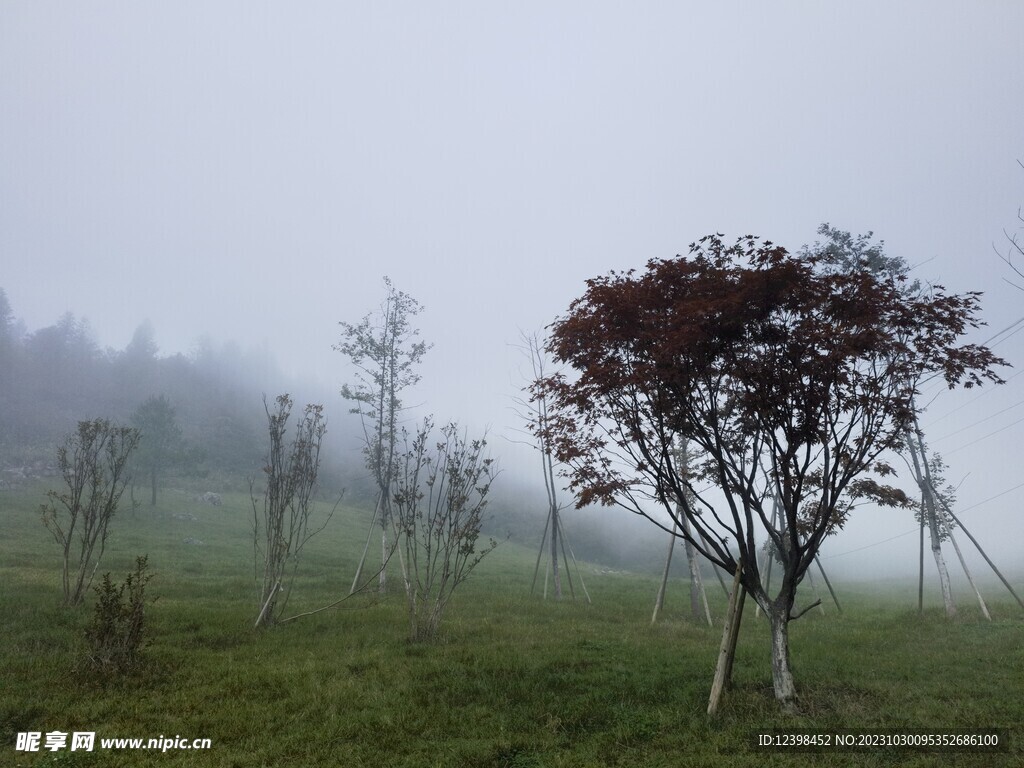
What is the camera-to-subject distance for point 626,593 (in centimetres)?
2238

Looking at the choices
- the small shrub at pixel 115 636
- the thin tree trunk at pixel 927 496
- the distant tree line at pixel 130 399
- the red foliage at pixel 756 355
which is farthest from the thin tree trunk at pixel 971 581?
the distant tree line at pixel 130 399

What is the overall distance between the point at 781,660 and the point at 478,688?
14.3ft

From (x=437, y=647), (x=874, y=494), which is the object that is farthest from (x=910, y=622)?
(x=437, y=647)

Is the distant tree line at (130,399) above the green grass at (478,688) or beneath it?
above

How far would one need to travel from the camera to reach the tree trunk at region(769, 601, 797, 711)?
753 centimetres

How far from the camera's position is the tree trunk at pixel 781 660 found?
7.53m

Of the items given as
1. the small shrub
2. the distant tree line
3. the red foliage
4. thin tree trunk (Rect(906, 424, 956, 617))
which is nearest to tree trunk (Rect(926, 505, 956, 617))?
thin tree trunk (Rect(906, 424, 956, 617))

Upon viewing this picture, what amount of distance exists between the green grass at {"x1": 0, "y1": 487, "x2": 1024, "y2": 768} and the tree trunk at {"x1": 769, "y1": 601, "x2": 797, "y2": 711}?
0.74ft

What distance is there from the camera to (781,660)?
766 cm

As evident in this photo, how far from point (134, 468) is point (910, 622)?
53095mm

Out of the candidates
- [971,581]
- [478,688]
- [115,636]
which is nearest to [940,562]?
[971,581]

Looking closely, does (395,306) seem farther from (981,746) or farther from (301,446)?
(981,746)

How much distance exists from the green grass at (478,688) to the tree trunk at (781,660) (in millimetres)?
225

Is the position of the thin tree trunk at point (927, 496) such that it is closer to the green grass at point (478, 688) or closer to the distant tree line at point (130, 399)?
the green grass at point (478, 688)
